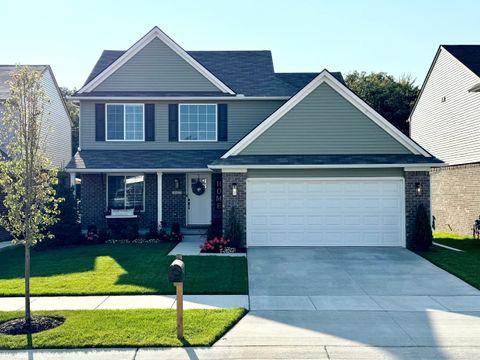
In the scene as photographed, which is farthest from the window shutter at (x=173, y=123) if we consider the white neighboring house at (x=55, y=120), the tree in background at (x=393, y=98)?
the tree in background at (x=393, y=98)

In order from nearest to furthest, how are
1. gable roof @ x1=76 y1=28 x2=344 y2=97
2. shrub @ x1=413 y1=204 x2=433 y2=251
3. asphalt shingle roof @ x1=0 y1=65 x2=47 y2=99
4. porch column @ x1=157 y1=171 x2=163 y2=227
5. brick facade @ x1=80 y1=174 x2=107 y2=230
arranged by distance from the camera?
shrub @ x1=413 y1=204 x2=433 y2=251 < porch column @ x1=157 y1=171 x2=163 y2=227 < brick facade @ x1=80 y1=174 x2=107 y2=230 < gable roof @ x1=76 y1=28 x2=344 y2=97 < asphalt shingle roof @ x1=0 y1=65 x2=47 y2=99

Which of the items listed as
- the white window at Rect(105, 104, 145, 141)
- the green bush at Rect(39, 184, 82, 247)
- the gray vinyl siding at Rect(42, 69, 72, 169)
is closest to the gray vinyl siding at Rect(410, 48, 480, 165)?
the white window at Rect(105, 104, 145, 141)

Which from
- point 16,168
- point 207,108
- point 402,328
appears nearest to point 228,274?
point 402,328

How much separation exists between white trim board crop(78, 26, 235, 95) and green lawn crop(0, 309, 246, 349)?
40.4 ft

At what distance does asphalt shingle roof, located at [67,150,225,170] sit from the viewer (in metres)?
Answer: 16.7

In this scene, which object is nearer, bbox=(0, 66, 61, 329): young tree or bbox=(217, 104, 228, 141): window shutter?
bbox=(0, 66, 61, 329): young tree

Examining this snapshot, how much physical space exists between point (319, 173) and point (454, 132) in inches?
383

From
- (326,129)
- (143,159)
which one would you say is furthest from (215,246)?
(143,159)

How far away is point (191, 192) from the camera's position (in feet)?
60.1

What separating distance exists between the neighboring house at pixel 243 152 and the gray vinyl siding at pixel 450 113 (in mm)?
5871

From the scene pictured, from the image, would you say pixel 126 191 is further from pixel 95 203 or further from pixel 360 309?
pixel 360 309

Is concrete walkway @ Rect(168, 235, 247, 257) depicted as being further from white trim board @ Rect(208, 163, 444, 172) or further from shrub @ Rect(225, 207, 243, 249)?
white trim board @ Rect(208, 163, 444, 172)

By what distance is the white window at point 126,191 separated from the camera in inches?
712

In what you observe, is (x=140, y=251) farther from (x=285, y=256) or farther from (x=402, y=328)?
(x=402, y=328)
